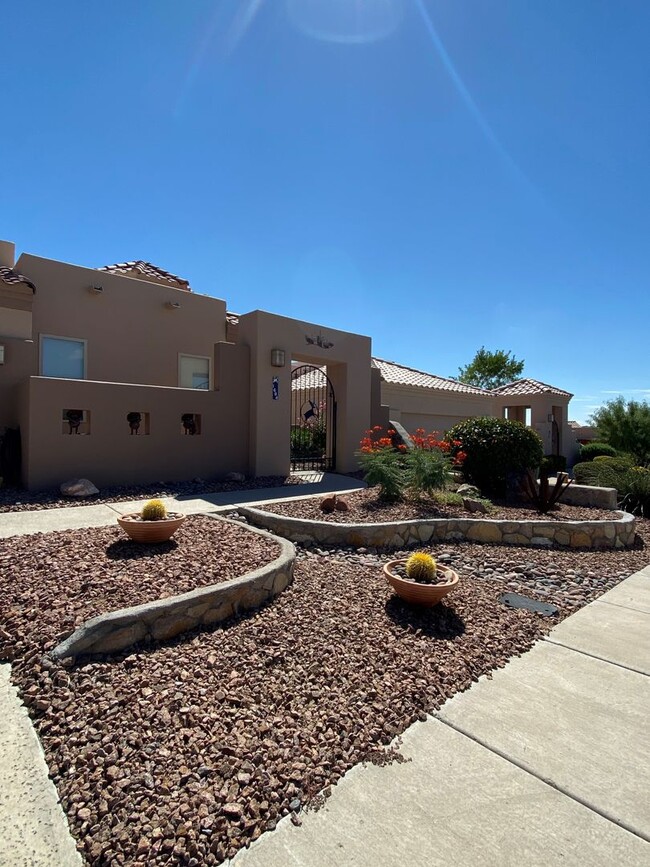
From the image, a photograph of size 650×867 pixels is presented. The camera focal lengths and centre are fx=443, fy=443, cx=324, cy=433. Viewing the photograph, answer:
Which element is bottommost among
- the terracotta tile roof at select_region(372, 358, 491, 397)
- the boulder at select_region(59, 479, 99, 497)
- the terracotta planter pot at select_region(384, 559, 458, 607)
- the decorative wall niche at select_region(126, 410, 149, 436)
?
the terracotta planter pot at select_region(384, 559, 458, 607)

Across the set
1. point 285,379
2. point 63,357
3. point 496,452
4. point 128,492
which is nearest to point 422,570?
point 496,452

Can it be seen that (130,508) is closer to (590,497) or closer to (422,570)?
(422,570)

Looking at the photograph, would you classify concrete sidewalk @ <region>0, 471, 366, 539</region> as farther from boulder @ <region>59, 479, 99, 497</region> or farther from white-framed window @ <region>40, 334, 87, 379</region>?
white-framed window @ <region>40, 334, 87, 379</region>

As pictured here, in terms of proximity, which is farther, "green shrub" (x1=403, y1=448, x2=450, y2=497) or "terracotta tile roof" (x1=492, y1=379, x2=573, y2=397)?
"terracotta tile roof" (x1=492, y1=379, x2=573, y2=397)

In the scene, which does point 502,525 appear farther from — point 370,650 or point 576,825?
point 576,825

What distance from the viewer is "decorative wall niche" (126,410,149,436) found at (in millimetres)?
9012

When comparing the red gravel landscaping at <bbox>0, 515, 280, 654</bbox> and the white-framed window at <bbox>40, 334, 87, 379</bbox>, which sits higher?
the white-framed window at <bbox>40, 334, 87, 379</bbox>

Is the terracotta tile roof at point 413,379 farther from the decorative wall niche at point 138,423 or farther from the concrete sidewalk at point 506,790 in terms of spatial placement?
the concrete sidewalk at point 506,790

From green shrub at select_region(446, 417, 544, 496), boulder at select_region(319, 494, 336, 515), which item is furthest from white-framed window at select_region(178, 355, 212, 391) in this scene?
green shrub at select_region(446, 417, 544, 496)

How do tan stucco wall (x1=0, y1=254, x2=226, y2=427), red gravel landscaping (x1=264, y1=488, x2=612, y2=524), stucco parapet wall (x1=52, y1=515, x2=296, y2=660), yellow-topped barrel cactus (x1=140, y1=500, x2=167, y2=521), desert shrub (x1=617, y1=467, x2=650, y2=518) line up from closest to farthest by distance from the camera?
stucco parapet wall (x1=52, y1=515, x2=296, y2=660)
yellow-topped barrel cactus (x1=140, y1=500, x2=167, y2=521)
red gravel landscaping (x1=264, y1=488, x2=612, y2=524)
desert shrub (x1=617, y1=467, x2=650, y2=518)
tan stucco wall (x1=0, y1=254, x2=226, y2=427)

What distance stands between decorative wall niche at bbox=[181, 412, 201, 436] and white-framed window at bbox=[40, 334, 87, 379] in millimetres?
3103

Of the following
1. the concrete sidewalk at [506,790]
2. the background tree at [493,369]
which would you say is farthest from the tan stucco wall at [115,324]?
the background tree at [493,369]

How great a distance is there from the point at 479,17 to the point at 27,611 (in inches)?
391

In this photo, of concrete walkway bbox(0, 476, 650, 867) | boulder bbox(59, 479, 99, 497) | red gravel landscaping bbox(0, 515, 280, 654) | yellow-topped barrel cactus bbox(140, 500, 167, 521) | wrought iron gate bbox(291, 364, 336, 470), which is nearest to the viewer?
concrete walkway bbox(0, 476, 650, 867)
